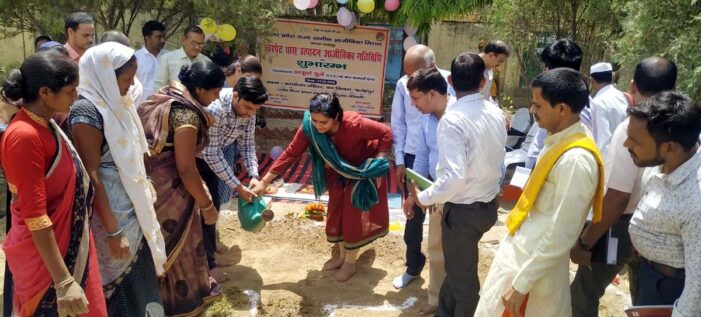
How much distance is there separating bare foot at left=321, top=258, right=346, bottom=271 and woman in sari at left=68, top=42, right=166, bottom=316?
1.78 metres

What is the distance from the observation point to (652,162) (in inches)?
84.4

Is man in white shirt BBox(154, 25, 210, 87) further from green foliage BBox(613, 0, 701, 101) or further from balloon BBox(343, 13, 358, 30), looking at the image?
A: green foliage BBox(613, 0, 701, 101)

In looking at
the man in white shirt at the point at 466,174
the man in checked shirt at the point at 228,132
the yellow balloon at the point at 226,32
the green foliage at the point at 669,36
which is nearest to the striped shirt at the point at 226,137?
the man in checked shirt at the point at 228,132

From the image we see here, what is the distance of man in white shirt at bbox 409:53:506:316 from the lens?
2.85 m

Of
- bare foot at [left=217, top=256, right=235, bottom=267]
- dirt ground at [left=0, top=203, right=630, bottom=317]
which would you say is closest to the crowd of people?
dirt ground at [left=0, top=203, right=630, bottom=317]

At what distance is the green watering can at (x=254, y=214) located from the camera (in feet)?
12.7

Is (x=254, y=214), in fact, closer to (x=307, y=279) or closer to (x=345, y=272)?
(x=307, y=279)

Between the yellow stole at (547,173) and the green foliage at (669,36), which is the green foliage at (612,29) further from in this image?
the yellow stole at (547,173)

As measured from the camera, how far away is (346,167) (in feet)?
13.4

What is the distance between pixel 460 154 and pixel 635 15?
3759 mm

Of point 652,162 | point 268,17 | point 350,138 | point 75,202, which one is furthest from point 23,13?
point 652,162

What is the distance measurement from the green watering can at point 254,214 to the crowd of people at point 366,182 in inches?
2.7

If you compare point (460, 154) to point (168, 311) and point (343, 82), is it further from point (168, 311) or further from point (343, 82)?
point (343, 82)

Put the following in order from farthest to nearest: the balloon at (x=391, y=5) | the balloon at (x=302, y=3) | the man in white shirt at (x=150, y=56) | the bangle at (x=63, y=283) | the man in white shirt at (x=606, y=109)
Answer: the balloon at (x=391, y=5), the balloon at (x=302, y=3), the man in white shirt at (x=150, y=56), the man in white shirt at (x=606, y=109), the bangle at (x=63, y=283)
